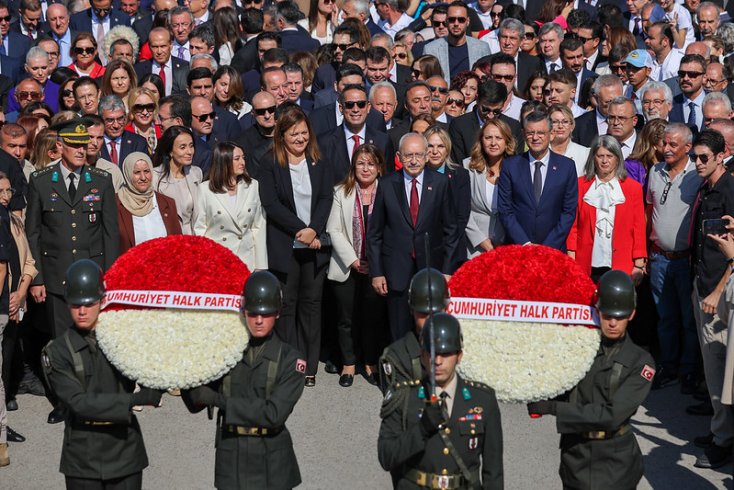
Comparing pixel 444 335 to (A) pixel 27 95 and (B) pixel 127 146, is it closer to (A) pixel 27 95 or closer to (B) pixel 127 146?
(B) pixel 127 146

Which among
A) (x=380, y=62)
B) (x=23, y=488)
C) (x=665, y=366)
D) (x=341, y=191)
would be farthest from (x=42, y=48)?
(x=665, y=366)

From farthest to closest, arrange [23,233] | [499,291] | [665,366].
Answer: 1. [665,366]
2. [23,233]
3. [499,291]

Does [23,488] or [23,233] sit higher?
[23,233]

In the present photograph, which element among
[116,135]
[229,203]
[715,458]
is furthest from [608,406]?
[116,135]

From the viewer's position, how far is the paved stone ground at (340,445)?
876cm

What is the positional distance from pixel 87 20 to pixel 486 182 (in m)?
6.97

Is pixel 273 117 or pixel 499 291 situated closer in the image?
pixel 499 291

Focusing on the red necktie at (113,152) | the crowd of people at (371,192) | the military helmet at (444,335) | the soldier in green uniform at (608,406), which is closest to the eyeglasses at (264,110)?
the crowd of people at (371,192)

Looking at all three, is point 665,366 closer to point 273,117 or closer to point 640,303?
point 640,303

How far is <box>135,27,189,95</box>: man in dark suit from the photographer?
44.1ft

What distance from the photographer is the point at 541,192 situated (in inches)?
400

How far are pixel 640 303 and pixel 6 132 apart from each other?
18.9ft

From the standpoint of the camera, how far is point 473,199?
35.2ft

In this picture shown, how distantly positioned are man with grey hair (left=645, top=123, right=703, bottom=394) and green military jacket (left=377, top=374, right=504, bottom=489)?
14.3ft
